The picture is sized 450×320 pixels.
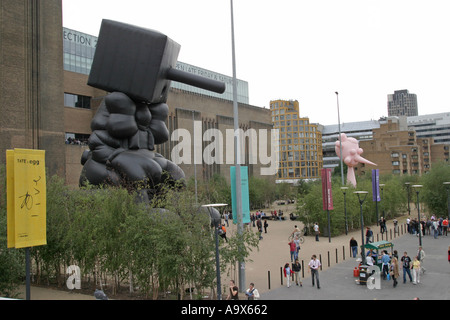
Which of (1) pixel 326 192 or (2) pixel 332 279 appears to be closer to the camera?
(2) pixel 332 279

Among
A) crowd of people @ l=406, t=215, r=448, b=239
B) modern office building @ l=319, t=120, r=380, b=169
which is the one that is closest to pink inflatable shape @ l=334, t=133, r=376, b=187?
crowd of people @ l=406, t=215, r=448, b=239

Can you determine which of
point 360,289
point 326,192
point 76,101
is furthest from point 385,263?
point 76,101

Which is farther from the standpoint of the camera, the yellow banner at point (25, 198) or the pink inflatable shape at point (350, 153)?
the pink inflatable shape at point (350, 153)

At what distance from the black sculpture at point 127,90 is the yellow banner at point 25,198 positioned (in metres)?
9.67

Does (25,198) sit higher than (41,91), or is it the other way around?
(41,91)

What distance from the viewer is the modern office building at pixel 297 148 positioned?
107500mm

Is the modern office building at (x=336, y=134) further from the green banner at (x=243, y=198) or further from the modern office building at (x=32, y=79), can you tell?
the green banner at (x=243, y=198)

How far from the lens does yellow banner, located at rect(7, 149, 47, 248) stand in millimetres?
9516

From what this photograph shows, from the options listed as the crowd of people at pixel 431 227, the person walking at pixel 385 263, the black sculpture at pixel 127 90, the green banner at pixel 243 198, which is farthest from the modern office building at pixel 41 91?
the person walking at pixel 385 263

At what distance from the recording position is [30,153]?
9.91 meters

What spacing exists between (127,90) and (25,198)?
12.0m

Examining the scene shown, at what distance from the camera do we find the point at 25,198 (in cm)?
975

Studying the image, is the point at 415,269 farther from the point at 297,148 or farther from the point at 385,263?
the point at 297,148

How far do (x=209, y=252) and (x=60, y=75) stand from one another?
32602 mm
